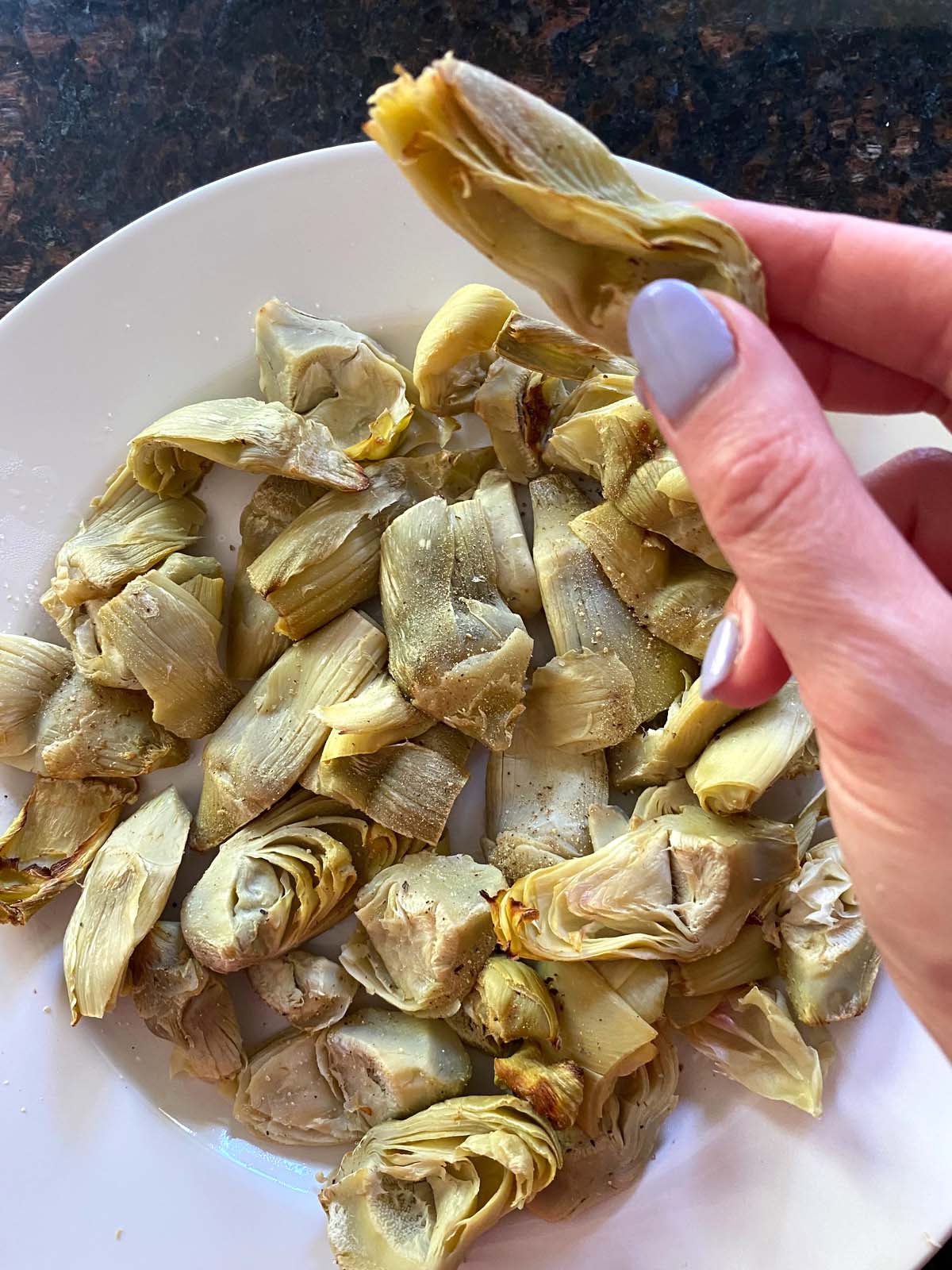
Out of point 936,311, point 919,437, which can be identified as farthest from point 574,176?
point 919,437

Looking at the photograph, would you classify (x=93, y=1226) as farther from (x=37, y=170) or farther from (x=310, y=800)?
(x=37, y=170)

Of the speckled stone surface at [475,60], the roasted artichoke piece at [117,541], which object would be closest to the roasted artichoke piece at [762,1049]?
the roasted artichoke piece at [117,541]

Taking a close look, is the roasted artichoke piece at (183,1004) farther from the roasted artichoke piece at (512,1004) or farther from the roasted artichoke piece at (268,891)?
the roasted artichoke piece at (512,1004)

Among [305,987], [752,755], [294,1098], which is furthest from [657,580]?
[294,1098]

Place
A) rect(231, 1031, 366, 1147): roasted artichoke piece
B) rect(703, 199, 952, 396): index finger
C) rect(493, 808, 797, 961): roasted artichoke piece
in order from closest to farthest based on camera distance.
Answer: rect(703, 199, 952, 396): index finger → rect(493, 808, 797, 961): roasted artichoke piece → rect(231, 1031, 366, 1147): roasted artichoke piece

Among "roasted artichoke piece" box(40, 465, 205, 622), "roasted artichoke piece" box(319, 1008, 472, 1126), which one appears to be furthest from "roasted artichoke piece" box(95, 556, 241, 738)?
"roasted artichoke piece" box(319, 1008, 472, 1126)

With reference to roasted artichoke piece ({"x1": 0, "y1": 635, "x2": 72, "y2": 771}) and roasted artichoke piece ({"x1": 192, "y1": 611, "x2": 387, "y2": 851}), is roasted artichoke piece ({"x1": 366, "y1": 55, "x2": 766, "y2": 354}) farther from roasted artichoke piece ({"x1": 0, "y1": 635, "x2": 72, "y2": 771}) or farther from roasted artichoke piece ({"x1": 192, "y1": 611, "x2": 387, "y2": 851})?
roasted artichoke piece ({"x1": 0, "y1": 635, "x2": 72, "y2": 771})

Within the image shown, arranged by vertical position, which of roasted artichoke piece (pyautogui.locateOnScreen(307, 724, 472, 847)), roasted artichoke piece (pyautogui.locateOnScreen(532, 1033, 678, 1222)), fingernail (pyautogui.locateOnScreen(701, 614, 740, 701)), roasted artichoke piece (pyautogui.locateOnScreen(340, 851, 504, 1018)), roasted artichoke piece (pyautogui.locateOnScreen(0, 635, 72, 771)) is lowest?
roasted artichoke piece (pyautogui.locateOnScreen(532, 1033, 678, 1222))
